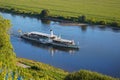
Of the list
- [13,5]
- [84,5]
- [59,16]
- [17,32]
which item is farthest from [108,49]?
[13,5]

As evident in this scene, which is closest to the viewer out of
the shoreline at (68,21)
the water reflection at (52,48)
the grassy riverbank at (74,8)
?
the water reflection at (52,48)

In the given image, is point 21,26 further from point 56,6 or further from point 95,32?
point 56,6

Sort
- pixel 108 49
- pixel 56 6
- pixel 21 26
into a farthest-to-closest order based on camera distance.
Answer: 1. pixel 56 6
2. pixel 21 26
3. pixel 108 49

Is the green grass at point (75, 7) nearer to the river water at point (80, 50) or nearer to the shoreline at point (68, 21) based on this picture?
the shoreline at point (68, 21)

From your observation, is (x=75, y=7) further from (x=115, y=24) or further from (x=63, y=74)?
(x=63, y=74)

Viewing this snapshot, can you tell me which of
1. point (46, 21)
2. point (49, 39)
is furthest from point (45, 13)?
point (49, 39)

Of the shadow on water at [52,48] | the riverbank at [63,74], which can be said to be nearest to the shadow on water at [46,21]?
the shadow on water at [52,48]
